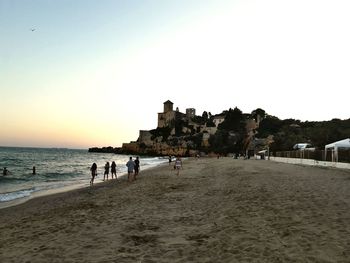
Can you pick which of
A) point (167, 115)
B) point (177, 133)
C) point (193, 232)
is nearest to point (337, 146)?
point (193, 232)

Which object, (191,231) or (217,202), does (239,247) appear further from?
(217,202)

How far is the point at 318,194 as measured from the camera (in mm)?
13508

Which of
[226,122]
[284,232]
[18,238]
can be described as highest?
[226,122]

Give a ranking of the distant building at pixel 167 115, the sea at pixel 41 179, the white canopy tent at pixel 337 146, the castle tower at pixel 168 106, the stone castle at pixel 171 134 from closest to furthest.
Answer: the sea at pixel 41 179
the white canopy tent at pixel 337 146
the stone castle at pixel 171 134
the distant building at pixel 167 115
the castle tower at pixel 168 106

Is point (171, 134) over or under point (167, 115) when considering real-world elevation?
under

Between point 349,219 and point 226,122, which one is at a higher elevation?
point 226,122

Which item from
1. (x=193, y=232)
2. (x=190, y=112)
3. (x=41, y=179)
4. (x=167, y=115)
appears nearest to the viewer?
(x=193, y=232)

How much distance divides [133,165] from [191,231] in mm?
19694

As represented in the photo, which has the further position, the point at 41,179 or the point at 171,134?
the point at 171,134

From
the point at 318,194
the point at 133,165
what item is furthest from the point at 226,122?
the point at 318,194

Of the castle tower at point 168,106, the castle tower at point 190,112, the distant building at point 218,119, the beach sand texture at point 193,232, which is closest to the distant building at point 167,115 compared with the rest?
the castle tower at point 168,106

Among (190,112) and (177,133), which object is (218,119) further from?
(190,112)

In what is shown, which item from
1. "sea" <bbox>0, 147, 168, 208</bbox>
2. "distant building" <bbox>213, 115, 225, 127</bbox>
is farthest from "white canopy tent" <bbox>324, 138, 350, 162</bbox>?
"distant building" <bbox>213, 115, 225, 127</bbox>

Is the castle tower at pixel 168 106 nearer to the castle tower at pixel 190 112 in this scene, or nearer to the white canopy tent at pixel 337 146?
the castle tower at pixel 190 112
